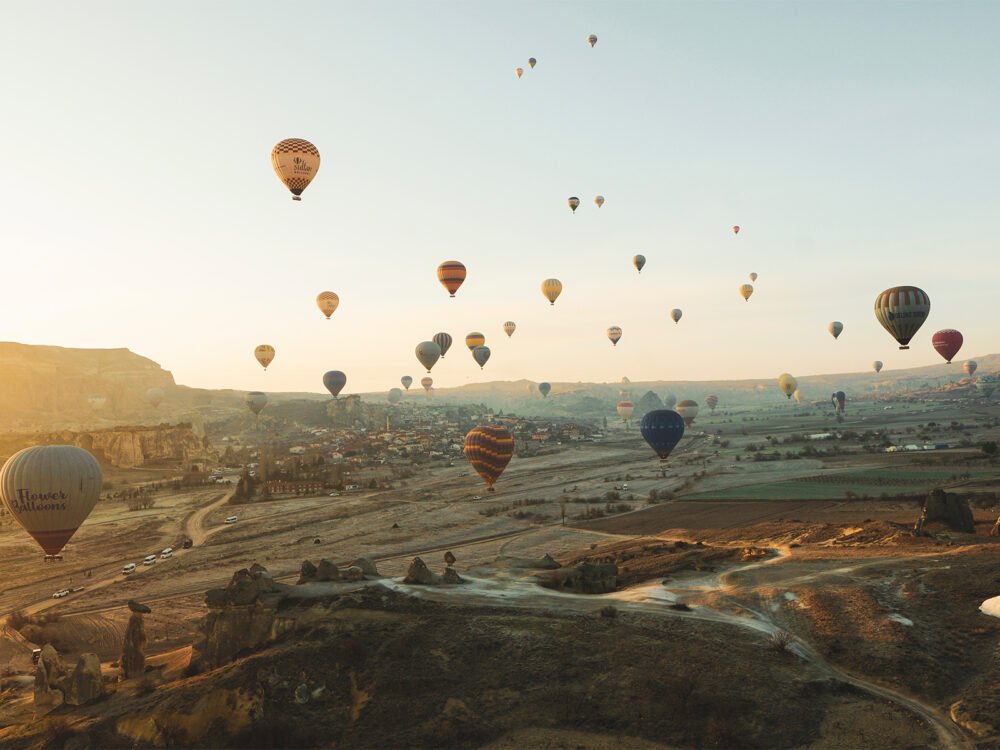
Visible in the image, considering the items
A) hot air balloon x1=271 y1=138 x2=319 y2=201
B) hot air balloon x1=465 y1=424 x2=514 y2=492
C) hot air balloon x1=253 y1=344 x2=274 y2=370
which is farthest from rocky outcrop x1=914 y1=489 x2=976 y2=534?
hot air balloon x1=253 y1=344 x2=274 y2=370

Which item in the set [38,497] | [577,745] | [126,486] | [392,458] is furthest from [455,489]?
[577,745]

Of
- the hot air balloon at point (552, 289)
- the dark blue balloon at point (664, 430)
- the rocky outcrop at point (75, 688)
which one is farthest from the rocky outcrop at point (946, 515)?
the hot air balloon at point (552, 289)

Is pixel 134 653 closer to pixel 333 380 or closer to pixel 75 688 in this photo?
pixel 75 688

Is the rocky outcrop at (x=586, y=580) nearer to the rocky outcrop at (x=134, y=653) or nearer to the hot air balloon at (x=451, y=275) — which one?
the rocky outcrop at (x=134, y=653)

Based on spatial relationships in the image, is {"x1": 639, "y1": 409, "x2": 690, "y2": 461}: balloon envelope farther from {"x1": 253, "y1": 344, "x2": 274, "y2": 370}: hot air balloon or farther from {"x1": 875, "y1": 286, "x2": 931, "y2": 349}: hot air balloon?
{"x1": 253, "y1": 344, "x2": 274, "y2": 370}: hot air balloon

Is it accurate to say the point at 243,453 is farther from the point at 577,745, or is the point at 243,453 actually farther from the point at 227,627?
the point at 577,745

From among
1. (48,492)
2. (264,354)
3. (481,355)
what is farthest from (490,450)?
(264,354)
